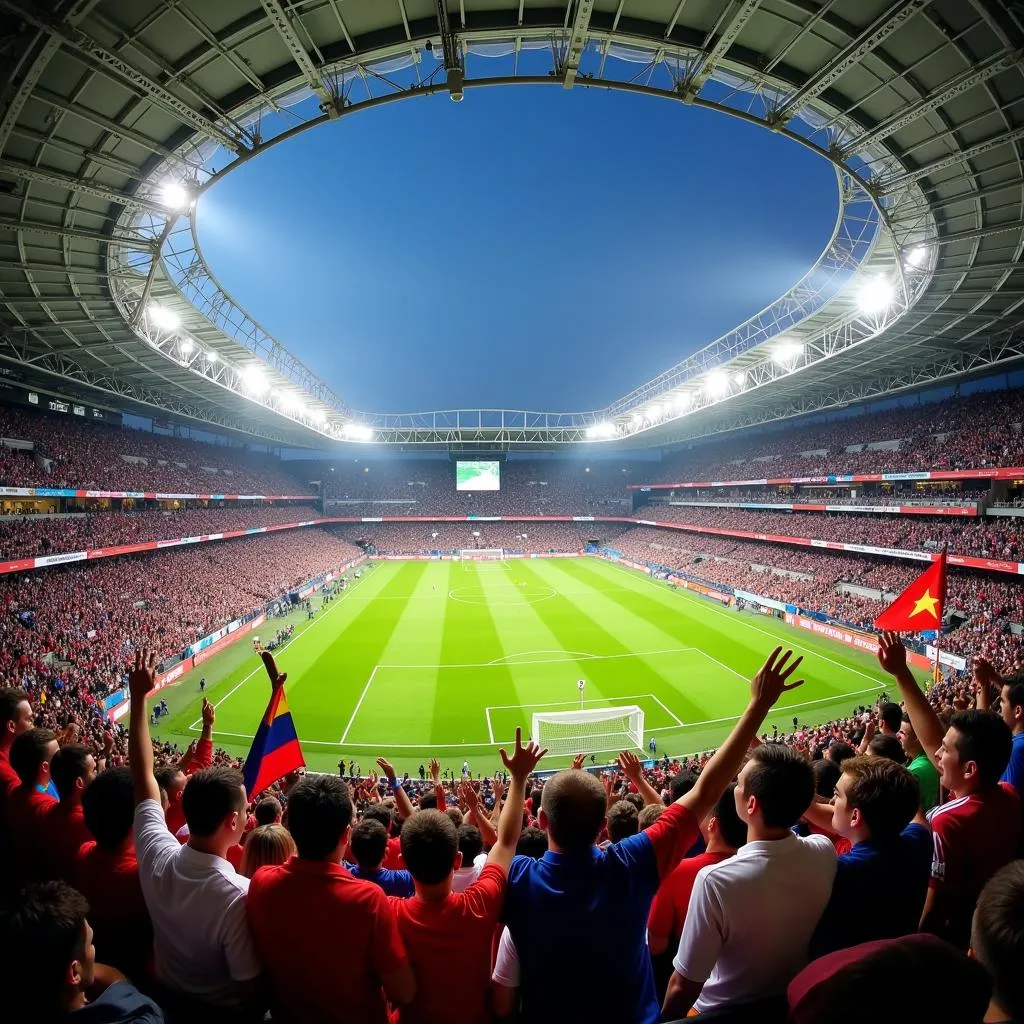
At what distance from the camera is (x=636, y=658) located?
97.3 ft

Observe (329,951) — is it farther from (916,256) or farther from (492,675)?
(492,675)

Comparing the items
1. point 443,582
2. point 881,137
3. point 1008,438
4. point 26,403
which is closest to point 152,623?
point 26,403

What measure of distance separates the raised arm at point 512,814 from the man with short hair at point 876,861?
1520 mm

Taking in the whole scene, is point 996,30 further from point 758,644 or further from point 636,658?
point 758,644

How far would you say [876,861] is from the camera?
2.83m

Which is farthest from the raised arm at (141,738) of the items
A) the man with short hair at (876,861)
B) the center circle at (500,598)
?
the center circle at (500,598)

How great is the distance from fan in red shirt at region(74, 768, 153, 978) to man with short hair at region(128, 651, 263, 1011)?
373 mm

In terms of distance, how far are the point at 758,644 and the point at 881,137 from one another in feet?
83.2

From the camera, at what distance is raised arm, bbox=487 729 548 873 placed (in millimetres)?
2738

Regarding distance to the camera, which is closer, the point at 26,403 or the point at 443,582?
the point at 26,403

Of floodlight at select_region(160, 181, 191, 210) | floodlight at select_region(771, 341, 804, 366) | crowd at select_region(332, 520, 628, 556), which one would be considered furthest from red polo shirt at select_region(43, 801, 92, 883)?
crowd at select_region(332, 520, 628, 556)

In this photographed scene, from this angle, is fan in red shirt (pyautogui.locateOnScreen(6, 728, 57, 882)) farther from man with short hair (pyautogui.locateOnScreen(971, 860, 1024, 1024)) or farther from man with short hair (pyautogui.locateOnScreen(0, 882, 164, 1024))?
man with short hair (pyautogui.locateOnScreen(971, 860, 1024, 1024))

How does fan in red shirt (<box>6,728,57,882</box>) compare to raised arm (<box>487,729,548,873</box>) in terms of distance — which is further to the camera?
fan in red shirt (<box>6,728,57,882</box>)

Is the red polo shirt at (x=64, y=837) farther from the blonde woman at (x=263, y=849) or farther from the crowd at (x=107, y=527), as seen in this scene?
the crowd at (x=107, y=527)
